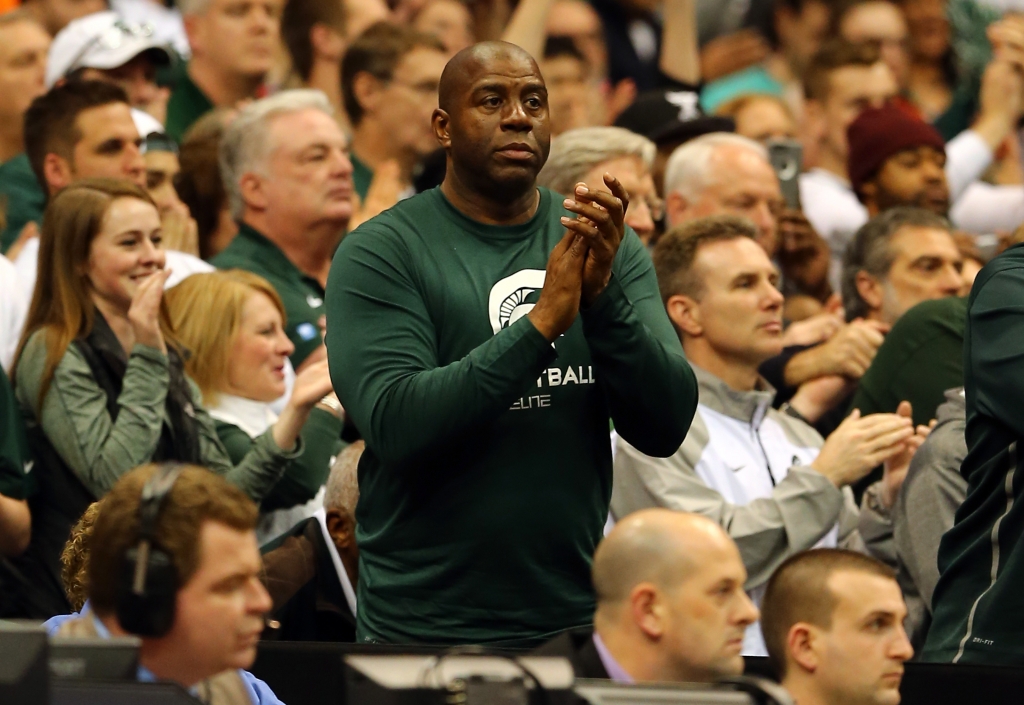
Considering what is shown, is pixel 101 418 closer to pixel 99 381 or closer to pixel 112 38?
pixel 99 381

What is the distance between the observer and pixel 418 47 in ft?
24.6

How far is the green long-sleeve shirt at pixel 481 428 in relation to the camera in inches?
144

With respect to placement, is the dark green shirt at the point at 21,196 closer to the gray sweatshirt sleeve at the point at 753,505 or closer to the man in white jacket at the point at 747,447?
the man in white jacket at the point at 747,447

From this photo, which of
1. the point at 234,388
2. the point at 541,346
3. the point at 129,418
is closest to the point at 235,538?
the point at 541,346

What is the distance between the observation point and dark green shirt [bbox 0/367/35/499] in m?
4.73

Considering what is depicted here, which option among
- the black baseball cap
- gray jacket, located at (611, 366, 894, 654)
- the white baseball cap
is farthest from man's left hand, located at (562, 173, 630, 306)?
the white baseball cap

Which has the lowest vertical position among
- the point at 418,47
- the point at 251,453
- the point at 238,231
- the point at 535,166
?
the point at 251,453

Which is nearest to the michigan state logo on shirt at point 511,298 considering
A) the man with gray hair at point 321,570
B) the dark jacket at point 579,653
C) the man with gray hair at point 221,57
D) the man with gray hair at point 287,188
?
→ the dark jacket at point 579,653

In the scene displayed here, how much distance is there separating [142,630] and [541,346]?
3.38ft

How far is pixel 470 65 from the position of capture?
3.80 m

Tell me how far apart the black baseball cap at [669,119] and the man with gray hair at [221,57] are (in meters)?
1.56

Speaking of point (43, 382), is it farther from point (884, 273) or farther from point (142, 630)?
point (884, 273)

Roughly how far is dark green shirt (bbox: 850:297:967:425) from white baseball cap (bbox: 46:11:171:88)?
3.26m

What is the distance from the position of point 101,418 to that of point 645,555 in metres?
1.91
